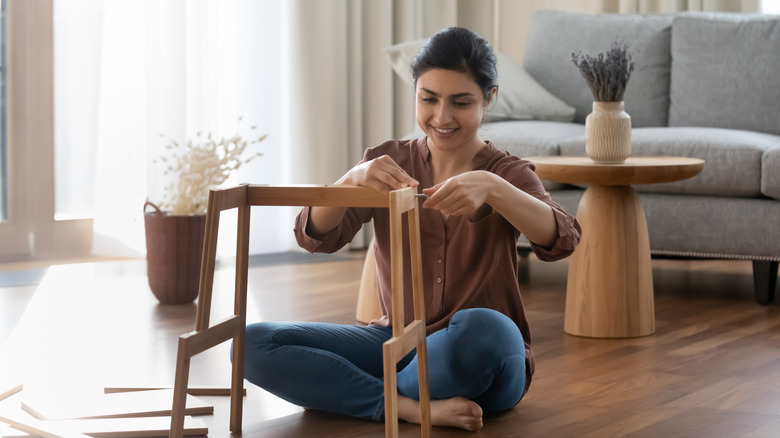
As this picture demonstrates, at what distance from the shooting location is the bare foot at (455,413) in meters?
1.62

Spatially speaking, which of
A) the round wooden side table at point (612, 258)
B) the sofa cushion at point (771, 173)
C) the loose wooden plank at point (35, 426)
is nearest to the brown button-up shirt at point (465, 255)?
the loose wooden plank at point (35, 426)

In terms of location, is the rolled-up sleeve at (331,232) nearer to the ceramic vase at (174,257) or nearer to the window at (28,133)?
the ceramic vase at (174,257)

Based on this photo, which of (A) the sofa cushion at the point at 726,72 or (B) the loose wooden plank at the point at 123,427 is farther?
(A) the sofa cushion at the point at 726,72

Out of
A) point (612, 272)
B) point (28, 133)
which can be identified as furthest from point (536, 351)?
point (28, 133)

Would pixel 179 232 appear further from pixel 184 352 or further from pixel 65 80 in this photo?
pixel 184 352

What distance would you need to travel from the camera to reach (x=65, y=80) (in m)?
3.60

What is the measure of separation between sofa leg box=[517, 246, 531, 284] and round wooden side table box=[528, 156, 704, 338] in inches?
31.1

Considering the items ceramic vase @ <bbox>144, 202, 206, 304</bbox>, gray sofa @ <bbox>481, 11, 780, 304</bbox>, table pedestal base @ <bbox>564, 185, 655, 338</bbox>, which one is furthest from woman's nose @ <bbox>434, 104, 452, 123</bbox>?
gray sofa @ <bbox>481, 11, 780, 304</bbox>

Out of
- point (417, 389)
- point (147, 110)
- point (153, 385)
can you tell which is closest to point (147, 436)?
point (153, 385)

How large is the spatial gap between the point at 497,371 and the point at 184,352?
0.52m

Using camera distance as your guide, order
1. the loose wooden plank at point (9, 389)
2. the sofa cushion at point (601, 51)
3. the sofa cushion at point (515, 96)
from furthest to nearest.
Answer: the sofa cushion at point (601, 51), the sofa cushion at point (515, 96), the loose wooden plank at point (9, 389)

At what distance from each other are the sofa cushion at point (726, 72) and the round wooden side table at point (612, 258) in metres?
1.06

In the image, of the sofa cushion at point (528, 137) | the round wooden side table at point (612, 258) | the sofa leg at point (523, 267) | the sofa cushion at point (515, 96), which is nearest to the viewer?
the round wooden side table at point (612, 258)

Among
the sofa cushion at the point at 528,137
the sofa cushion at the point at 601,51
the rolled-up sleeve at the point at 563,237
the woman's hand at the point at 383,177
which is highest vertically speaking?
the sofa cushion at the point at 601,51
